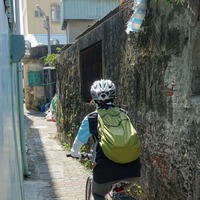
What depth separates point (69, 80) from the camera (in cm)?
885

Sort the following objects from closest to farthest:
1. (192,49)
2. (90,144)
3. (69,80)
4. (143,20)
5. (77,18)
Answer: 1. (192,49)
2. (143,20)
3. (90,144)
4. (69,80)
5. (77,18)

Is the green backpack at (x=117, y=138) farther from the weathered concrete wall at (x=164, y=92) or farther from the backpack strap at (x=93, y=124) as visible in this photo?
the weathered concrete wall at (x=164, y=92)

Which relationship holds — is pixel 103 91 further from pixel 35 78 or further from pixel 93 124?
pixel 35 78

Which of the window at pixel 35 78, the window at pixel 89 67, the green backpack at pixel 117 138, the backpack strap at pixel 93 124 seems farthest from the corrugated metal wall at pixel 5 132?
the window at pixel 35 78

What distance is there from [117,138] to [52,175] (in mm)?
3910

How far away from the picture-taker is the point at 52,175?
6609 mm

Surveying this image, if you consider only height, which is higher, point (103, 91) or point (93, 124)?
point (103, 91)

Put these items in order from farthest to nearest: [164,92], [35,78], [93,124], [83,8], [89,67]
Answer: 1. [35,78]
2. [83,8]
3. [89,67]
4. [164,92]
5. [93,124]

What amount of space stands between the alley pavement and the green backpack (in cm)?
247

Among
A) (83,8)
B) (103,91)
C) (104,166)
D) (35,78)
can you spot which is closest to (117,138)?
(104,166)

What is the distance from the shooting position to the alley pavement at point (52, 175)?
5.52m

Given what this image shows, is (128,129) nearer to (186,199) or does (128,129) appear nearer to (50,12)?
(186,199)

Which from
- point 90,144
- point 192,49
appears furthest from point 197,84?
point 90,144

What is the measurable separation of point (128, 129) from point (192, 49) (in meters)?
0.96
